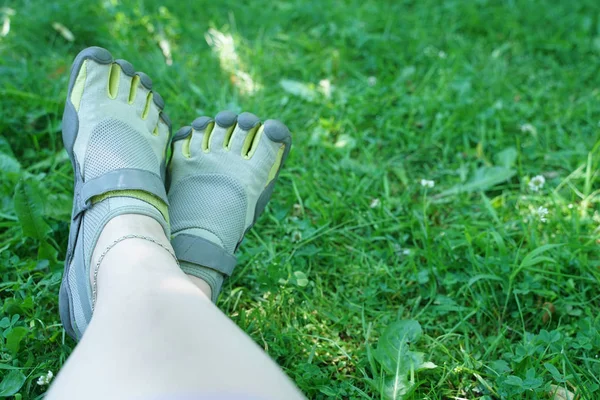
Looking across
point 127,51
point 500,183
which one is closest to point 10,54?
point 127,51

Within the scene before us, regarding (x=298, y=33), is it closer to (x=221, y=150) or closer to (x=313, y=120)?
(x=313, y=120)

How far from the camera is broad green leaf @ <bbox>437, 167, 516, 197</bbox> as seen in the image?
1954 millimetres

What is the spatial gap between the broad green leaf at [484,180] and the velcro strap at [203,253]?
0.81m

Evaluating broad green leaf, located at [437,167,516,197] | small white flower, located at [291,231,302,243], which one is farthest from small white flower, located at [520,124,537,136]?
small white flower, located at [291,231,302,243]

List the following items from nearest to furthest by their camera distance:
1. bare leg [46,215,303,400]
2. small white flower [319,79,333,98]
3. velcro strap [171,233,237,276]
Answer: bare leg [46,215,303,400], velcro strap [171,233,237,276], small white flower [319,79,333,98]

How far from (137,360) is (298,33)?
1.92 m

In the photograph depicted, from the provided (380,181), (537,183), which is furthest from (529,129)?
(380,181)

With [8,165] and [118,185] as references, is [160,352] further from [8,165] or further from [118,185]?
[8,165]

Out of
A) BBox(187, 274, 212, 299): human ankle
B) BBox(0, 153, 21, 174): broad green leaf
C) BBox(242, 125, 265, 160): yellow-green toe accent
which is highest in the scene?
BBox(242, 125, 265, 160): yellow-green toe accent

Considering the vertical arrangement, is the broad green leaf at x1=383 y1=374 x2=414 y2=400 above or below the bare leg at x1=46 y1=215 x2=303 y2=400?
below

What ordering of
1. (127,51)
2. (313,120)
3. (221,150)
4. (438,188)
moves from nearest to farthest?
(221,150), (438,188), (313,120), (127,51)

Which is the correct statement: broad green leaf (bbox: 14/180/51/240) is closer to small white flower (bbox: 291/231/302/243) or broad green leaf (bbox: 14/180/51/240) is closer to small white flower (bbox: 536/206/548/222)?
small white flower (bbox: 291/231/302/243)

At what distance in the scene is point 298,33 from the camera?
2564 millimetres

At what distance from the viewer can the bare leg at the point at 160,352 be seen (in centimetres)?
91
